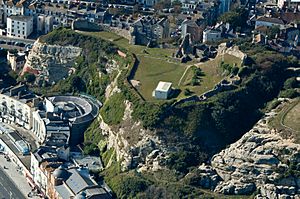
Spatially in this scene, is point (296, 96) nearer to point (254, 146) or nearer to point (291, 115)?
point (291, 115)

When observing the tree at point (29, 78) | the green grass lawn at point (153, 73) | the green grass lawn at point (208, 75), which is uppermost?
the green grass lawn at point (208, 75)

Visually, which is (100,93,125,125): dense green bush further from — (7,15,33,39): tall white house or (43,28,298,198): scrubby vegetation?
(7,15,33,39): tall white house

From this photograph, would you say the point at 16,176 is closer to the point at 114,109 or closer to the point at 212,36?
the point at 114,109

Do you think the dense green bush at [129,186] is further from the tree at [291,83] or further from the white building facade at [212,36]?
the white building facade at [212,36]

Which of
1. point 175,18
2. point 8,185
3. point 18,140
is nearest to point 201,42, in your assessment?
point 175,18

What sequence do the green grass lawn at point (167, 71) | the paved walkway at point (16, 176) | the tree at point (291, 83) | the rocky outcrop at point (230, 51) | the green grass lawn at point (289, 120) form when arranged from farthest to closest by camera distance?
1. the rocky outcrop at point (230, 51)
2. the tree at point (291, 83)
3. the green grass lawn at point (167, 71)
4. the paved walkway at point (16, 176)
5. the green grass lawn at point (289, 120)

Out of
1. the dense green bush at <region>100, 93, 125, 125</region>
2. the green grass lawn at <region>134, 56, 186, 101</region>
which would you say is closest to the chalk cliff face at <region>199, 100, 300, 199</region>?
the green grass lawn at <region>134, 56, 186, 101</region>

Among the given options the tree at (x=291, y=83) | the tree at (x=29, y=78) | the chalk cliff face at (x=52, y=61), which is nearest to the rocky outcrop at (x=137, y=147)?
the tree at (x=291, y=83)

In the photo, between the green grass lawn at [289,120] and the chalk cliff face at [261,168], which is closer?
the chalk cliff face at [261,168]
